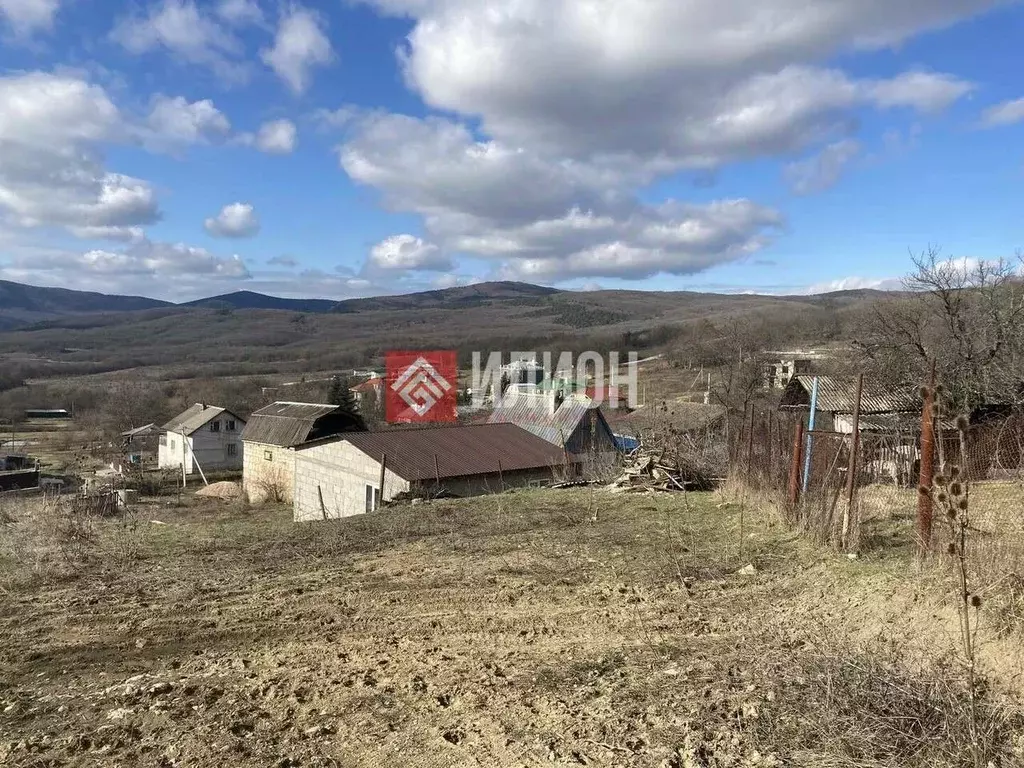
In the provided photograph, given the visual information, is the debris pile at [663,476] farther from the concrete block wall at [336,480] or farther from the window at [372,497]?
the window at [372,497]

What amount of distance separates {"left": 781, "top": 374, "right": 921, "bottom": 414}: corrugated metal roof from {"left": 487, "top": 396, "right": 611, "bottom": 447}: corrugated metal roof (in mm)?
6901

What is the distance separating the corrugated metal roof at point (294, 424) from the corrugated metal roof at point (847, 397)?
1844 centimetres

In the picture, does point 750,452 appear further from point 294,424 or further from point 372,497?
point 294,424

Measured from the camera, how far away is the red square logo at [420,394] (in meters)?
41.2

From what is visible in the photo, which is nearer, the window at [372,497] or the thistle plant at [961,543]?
the thistle plant at [961,543]

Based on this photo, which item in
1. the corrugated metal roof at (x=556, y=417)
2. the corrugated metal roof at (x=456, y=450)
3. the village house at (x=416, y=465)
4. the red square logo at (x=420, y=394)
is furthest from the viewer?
the red square logo at (x=420, y=394)

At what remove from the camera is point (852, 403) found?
17.1 m

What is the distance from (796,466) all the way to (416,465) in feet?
42.1

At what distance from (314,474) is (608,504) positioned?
13416 mm

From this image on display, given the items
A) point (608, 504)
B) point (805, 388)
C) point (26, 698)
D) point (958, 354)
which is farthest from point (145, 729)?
point (805, 388)

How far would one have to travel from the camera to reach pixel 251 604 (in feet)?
17.9

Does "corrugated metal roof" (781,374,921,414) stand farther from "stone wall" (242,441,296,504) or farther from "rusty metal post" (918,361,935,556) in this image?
"stone wall" (242,441,296,504)

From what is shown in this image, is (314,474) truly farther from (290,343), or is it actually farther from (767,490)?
(290,343)

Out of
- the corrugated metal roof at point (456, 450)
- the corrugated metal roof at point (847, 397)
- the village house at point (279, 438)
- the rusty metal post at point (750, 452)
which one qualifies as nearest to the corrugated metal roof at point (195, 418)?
the village house at point (279, 438)
